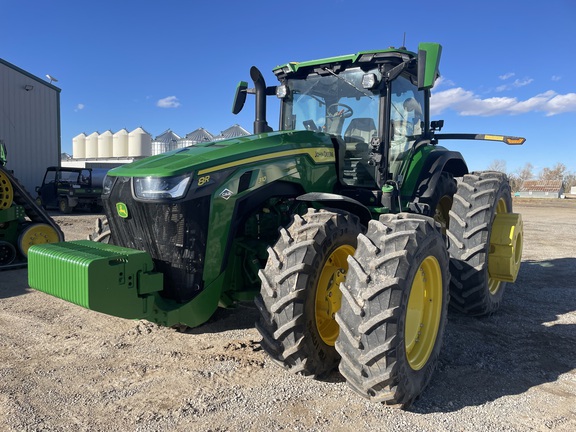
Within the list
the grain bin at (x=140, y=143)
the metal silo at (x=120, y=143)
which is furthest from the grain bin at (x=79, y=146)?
the grain bin at (x=140, y=143)

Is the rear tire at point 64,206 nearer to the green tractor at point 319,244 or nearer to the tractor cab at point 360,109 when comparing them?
the tractor cab at point 360,109

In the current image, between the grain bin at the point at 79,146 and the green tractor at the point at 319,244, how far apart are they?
2032 inches

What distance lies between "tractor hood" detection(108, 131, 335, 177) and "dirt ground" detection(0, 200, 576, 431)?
60.9 inches

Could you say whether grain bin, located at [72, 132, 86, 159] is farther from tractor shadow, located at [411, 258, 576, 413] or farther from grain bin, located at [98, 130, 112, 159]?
tractor shadow, located at [411, 258, 576, 413]

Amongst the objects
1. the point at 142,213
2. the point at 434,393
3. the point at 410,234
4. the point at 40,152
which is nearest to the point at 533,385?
the point at 434,393

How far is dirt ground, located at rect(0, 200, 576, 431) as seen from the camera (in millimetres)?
2836

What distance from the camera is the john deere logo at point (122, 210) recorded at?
3437mm

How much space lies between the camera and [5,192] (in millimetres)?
7715

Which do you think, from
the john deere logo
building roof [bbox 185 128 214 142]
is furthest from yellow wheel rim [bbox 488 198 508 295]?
building roof [bbox 185 128 214 142]

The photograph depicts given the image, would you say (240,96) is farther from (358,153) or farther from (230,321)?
(230,321)

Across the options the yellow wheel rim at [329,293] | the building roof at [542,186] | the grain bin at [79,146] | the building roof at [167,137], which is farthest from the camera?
the building roof at [542,186]

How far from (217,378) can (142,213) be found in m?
1.35

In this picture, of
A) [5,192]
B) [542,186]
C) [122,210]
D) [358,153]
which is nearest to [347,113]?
[358,153]

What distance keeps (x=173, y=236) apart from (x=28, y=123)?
19.8 m
